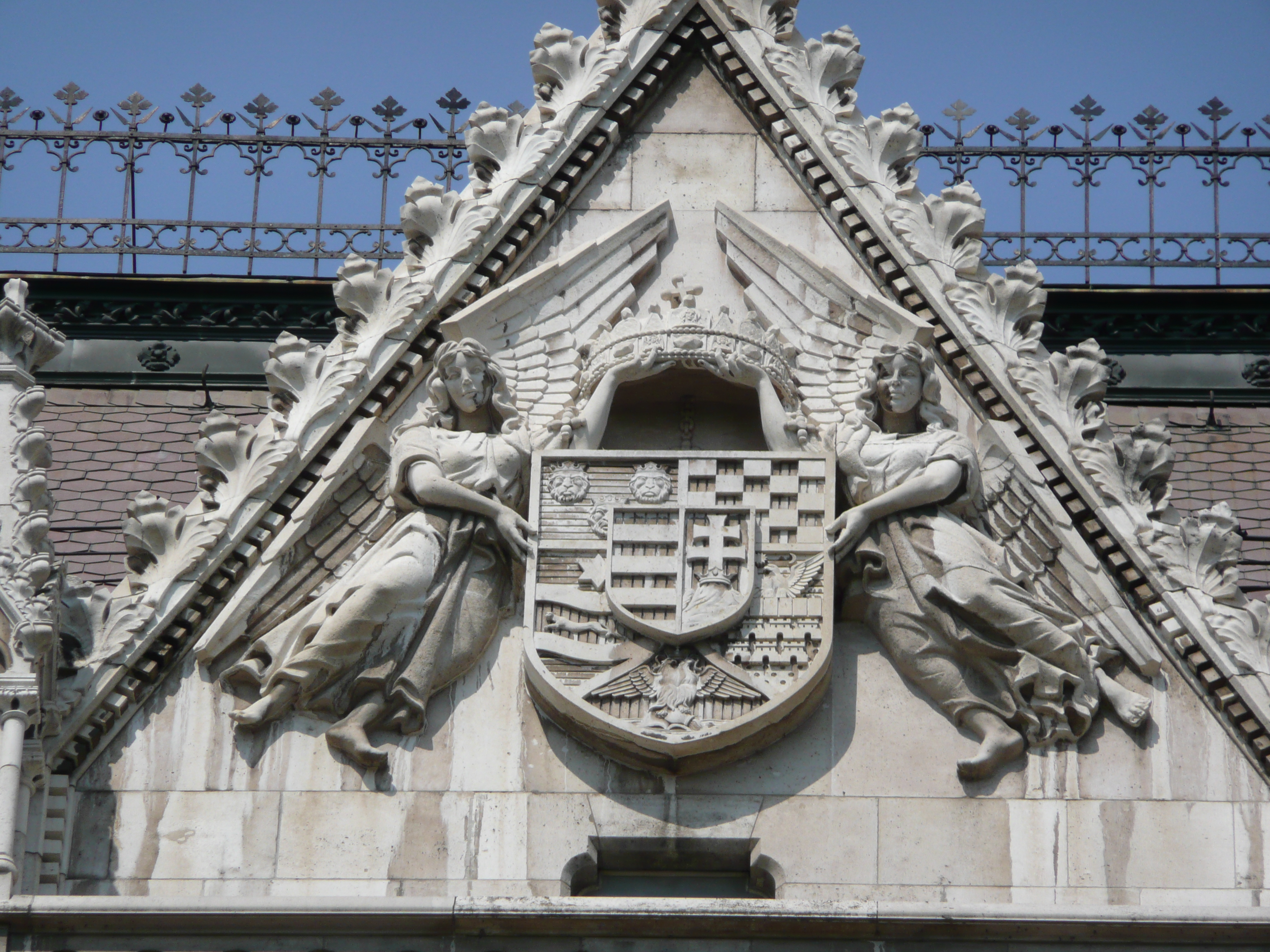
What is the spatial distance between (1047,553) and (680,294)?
2.59 m

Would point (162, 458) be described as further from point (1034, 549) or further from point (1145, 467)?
point (1145, 467)

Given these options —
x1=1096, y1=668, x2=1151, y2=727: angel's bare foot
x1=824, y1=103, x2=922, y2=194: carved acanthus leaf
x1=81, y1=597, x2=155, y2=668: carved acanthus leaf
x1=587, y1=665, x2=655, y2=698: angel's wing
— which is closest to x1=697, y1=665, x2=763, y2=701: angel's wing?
x1=587, y1=665, x2=655, y2=698: angel's wing

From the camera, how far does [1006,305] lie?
52.4ft

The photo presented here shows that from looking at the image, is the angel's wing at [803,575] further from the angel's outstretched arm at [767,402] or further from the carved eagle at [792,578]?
the angel's outstretched arm at [767,402]

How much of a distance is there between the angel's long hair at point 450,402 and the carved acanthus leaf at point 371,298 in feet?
1.20

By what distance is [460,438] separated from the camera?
15.4m

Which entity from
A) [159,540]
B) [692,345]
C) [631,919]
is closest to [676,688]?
[631,919]

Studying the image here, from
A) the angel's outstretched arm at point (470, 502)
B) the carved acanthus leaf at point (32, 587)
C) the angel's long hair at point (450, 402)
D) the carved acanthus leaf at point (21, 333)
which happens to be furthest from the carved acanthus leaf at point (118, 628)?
the angel's long hair at point (450, 402)

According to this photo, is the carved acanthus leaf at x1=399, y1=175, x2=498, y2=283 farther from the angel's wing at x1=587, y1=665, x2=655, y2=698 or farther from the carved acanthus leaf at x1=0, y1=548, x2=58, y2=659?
the angel's wing at x1=587, y1=665, x2=655, y2=698

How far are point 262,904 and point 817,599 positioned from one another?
3.27 metres

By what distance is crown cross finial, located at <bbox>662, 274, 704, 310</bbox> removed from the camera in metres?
16.1

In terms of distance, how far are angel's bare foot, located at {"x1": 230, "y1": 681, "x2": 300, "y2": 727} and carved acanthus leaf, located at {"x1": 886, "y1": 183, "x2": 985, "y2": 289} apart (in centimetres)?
430

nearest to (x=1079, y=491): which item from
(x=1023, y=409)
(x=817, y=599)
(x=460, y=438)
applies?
(x=1023, y=409)

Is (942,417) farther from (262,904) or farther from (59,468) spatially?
(59,468)
